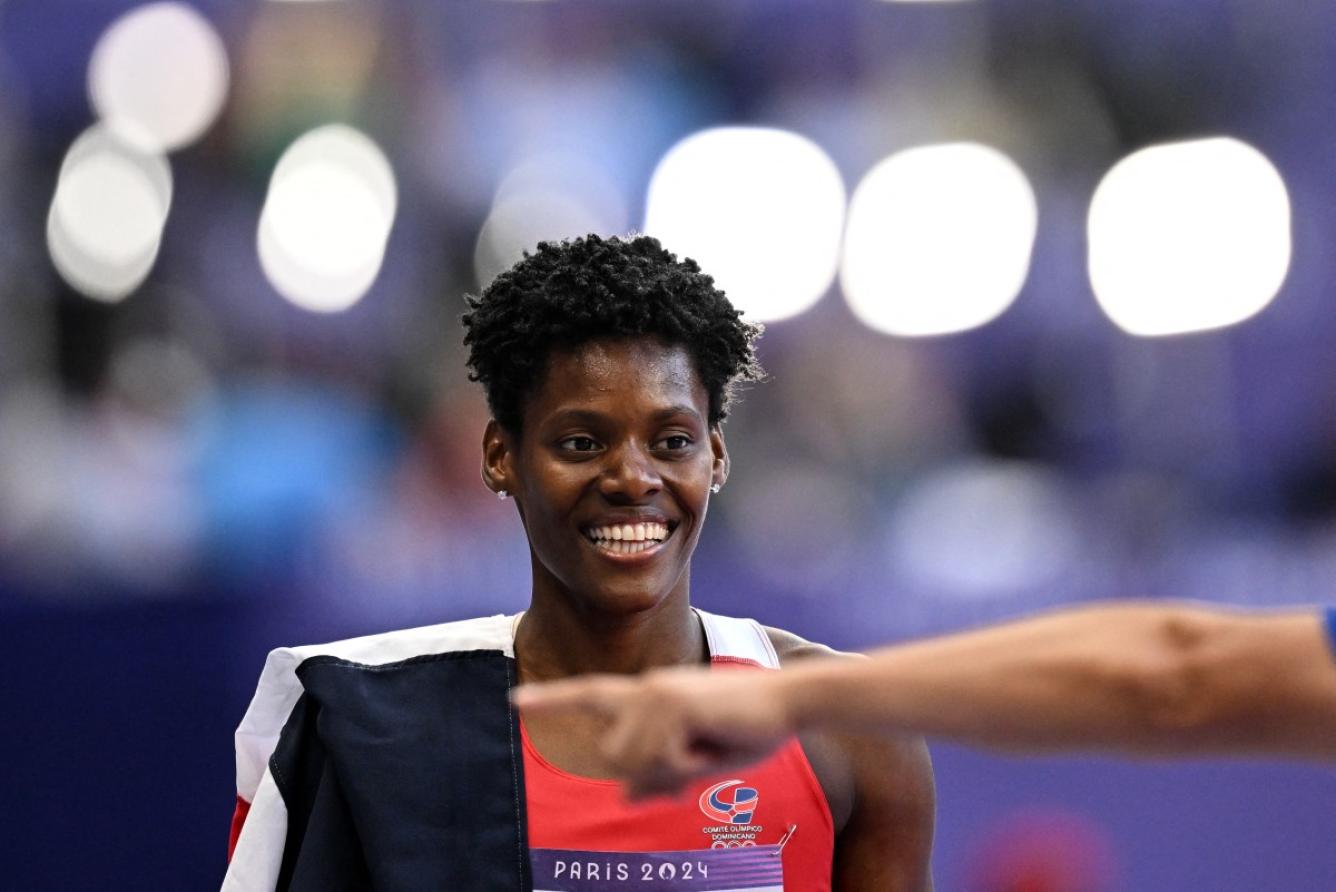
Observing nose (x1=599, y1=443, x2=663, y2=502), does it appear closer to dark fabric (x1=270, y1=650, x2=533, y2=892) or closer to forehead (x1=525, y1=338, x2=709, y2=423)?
forehead (x1=525, y1=338, x2=709, y2=423)

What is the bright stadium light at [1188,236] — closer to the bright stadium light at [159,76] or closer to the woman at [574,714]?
the woman at [574,714]

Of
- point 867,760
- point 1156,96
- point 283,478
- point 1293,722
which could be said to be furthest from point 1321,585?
point 1293,722

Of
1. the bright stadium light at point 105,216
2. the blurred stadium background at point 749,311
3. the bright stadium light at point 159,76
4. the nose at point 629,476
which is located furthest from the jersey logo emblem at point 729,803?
the bright stadium light at point 159,76

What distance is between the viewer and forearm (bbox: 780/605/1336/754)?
77 centimetres

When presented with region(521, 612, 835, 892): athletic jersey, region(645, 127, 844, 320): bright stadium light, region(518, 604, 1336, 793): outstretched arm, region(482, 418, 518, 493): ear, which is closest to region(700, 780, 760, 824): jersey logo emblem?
region(521, 612, 835, 892): athletic jersey

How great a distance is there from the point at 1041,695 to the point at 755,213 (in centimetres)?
223

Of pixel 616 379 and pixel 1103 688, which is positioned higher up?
pixel 616 379

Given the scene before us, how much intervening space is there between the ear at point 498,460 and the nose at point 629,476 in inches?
6.6

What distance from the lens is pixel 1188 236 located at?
117 inches

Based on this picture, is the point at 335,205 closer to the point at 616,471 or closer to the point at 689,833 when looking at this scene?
the point at 616,471

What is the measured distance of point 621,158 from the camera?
9.36 feet

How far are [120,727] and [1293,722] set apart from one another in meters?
2.25

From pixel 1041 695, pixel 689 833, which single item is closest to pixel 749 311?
pixel 689 833

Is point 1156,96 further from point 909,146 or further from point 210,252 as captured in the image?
point 210,252
